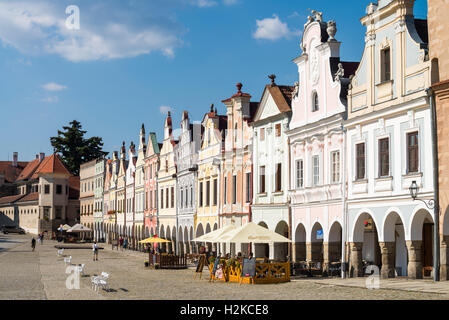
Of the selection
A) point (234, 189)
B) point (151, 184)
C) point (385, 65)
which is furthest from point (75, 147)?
point (385, 65)

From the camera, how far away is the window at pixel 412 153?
91.8 ft

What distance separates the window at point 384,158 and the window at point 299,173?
7.46 m

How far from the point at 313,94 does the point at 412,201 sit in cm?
1025

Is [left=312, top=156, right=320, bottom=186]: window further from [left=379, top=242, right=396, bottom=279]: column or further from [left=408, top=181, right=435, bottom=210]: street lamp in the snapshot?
[left=408, top=181, right=435, bottom=210]: street lamp

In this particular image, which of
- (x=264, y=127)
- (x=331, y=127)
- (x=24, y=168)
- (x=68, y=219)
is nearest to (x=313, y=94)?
(x=331, y=127)

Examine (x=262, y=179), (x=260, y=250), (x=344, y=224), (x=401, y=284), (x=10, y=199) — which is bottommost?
(x=401, y=284)

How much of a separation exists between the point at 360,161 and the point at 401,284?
7398 millimetres

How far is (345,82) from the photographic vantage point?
33.8 metres

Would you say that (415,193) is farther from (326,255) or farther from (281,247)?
(281,247)

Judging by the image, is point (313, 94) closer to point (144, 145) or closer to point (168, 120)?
point (168, 120)

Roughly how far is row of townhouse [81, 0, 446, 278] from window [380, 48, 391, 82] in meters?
0.04

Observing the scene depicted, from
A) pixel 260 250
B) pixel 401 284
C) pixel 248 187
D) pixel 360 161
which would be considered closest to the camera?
pixel 401 284

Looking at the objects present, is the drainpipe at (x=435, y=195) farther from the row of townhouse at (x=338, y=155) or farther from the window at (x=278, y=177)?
the window at (x=278, y=177)

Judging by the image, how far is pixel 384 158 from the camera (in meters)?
30.2
